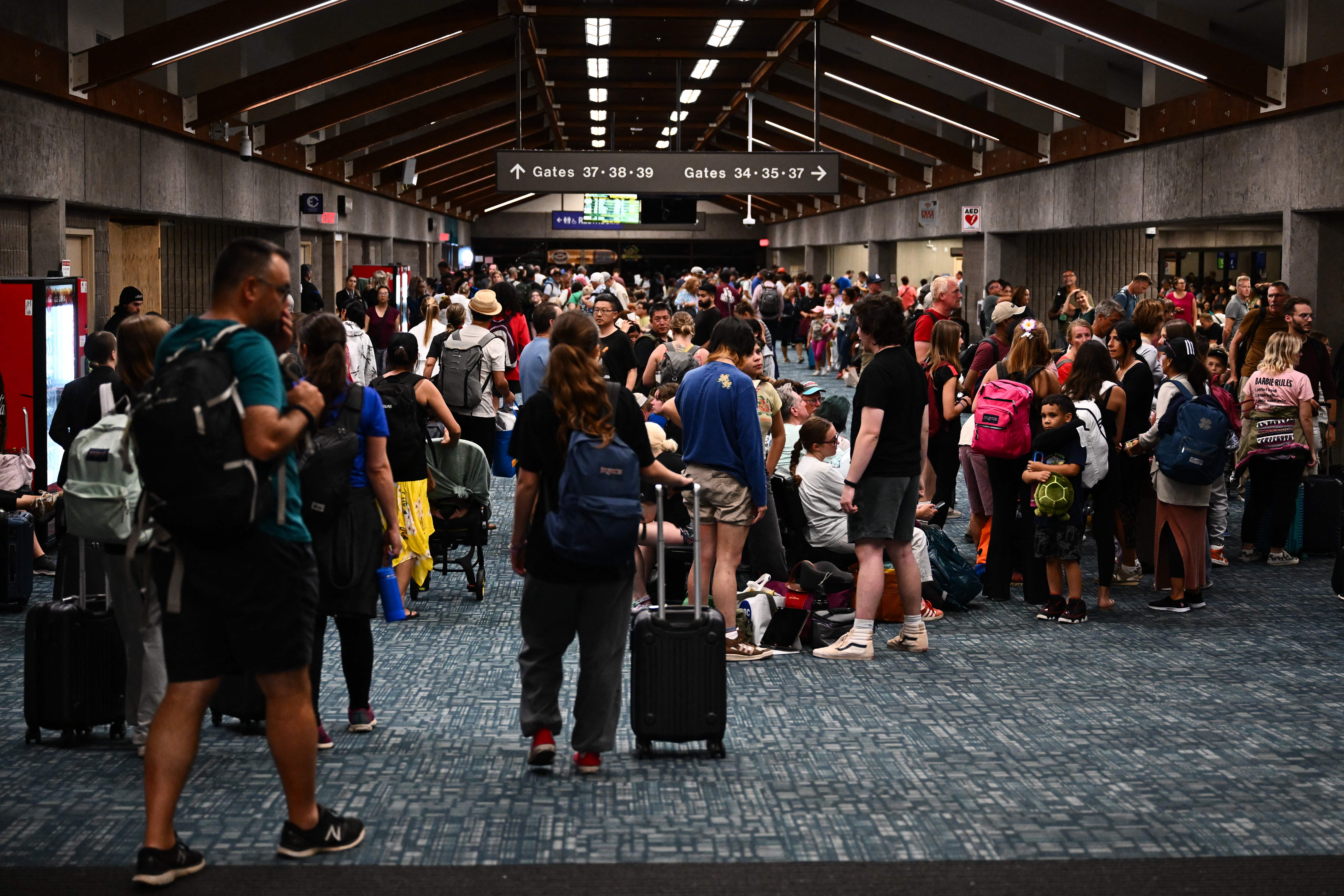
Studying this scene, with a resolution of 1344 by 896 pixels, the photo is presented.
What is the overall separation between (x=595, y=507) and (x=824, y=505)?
9.77 feet

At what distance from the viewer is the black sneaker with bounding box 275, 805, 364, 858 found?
3.41m

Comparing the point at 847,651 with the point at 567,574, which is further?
the point at 847,651

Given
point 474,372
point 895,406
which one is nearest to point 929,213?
point 474,372

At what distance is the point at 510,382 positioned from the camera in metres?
10.2

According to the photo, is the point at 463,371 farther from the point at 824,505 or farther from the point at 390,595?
the point at 390,595

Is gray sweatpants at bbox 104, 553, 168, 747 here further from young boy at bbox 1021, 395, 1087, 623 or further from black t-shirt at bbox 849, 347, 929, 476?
young boy at bbox 1021, 395, 1087, 623

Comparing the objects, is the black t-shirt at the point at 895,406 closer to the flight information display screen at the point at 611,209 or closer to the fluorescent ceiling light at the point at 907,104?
the fluorescent ceiling light at the point at 907,104

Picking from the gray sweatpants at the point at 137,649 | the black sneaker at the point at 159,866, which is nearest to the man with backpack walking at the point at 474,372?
the gray sweatpants at the point at 137,649

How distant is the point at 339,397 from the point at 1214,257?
22.9 m

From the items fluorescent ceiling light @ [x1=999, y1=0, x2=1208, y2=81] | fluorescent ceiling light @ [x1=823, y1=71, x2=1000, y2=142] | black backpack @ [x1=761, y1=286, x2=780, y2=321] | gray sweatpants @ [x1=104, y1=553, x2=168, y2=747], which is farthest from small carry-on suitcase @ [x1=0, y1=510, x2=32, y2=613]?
fluorescent ceiling light @ [x1=823, y1=71, x2=1000, y2=142]

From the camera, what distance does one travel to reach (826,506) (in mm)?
6793

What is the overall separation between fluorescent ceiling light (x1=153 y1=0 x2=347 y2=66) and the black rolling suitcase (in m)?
8.70

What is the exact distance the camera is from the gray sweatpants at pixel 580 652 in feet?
13.5

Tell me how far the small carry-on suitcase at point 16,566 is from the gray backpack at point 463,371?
98.3 inches
